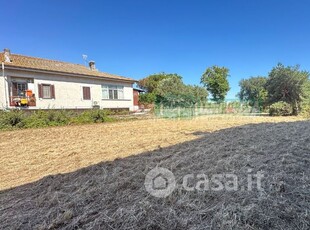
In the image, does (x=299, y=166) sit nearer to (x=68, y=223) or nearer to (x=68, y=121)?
(x=68, y=223)

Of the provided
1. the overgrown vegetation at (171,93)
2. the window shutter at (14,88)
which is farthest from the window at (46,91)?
the overgrown vegetation at (171,93)

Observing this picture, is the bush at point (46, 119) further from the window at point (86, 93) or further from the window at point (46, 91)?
the window at point (86, 93)

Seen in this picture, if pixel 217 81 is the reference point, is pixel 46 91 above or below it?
below

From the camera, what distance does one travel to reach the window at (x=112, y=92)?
1703 cm

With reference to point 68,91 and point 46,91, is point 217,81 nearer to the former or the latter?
point 68,91

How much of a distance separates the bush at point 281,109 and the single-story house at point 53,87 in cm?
1191

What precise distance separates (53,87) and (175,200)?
1463cm

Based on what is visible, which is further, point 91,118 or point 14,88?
point 14,88

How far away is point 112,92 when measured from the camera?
691 inches

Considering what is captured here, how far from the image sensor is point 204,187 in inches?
77.5

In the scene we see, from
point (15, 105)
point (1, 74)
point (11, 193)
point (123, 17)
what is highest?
point (123, 17)

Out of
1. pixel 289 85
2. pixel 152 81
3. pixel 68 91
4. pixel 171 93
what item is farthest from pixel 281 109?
pixel 152 81

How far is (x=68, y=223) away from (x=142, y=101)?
78.4 ft

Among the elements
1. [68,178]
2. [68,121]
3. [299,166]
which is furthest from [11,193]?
Result: [68,121]
